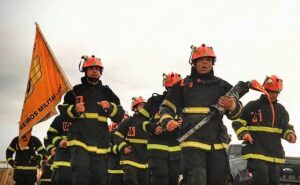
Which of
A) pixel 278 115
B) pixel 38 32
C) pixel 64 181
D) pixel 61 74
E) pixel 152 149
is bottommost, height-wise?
pixel 64 181

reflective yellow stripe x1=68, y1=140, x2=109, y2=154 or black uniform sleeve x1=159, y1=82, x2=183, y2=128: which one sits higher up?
black uniform sleeve x1=159, y1=82, x2=183, y2=128

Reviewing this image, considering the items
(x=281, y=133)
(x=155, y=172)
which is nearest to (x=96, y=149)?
(x=155, y=172)

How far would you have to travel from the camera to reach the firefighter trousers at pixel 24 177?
52.7ft

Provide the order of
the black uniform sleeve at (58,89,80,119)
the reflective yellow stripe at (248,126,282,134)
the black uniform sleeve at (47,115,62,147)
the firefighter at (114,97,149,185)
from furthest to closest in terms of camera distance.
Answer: the firefighter at (114,97,149,185) < the black uniform sleeve at (47,115,62,147) < the reflective yellow stripe at (248,126,282,134) < the black uniform sleeve at (58,89,80,119)

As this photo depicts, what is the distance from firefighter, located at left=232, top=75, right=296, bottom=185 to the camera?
10227 mm

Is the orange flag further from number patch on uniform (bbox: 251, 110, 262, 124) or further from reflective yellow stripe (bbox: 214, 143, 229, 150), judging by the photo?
number patch on uniform (bbox: 251, 110, 262, 124)

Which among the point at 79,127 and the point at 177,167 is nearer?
the point at 79,127

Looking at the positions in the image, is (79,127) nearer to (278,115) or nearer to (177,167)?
(177,167)

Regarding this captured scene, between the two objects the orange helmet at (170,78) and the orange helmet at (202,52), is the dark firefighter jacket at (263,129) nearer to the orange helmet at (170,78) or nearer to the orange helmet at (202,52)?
the orange helmet at (170,78)

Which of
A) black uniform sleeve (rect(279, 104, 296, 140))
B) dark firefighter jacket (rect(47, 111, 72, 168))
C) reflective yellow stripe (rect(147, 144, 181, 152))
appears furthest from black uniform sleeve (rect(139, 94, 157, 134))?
black uniform sleeve (rect(279, 104, 296, 140))

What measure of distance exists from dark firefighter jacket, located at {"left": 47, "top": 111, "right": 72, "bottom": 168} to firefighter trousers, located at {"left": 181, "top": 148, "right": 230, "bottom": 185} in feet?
9.44

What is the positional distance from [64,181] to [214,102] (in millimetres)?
3570

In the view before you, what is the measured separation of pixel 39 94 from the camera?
10.1 m

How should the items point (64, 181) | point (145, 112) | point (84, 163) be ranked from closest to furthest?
1. point (84, 163)
2. point (64, 181)
3. point (145, 112)
